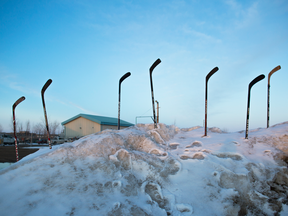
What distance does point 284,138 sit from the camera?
4.12 metres

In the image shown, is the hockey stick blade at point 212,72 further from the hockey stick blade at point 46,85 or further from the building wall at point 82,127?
the building wall at point 82,127

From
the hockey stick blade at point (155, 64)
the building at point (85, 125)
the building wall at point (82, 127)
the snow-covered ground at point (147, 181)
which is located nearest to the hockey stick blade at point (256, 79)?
the snow-covered ground at point (147, 181)

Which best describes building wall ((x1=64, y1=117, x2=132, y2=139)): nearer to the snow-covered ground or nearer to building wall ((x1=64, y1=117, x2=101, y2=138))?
building wall ((x1=64, y1=117, x2=101, y2=138))

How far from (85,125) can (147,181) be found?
74.4 ft

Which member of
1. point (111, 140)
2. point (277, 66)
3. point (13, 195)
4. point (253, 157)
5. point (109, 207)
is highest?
point (277, 66)

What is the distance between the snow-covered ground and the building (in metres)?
19.5

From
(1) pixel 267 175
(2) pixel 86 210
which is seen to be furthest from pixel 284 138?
(2) pixel 86 210

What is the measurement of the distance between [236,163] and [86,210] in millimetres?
2911

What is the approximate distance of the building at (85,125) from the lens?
22938 millimetres

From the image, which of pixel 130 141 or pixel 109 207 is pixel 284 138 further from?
pixel 109 207

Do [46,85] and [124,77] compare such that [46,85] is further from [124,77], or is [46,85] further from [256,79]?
[256,79]

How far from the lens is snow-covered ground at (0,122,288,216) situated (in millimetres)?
2516

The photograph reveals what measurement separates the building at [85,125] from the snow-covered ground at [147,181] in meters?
19.5

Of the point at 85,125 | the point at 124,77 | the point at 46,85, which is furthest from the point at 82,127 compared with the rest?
the point at 46,85
